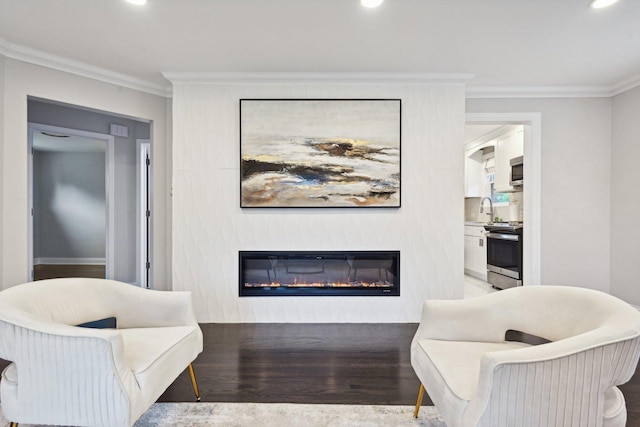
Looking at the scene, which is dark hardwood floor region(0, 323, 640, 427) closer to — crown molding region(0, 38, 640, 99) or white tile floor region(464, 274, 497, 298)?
white tile floor region(464, 274, 497, 298)

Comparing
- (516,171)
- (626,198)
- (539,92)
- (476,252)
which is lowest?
(476,252)

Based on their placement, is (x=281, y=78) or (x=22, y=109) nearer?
(x=22, y=109)

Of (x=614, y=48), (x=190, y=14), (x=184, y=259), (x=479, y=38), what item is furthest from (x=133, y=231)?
(x=614, y=48)

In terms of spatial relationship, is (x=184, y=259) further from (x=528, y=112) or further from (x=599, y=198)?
(x=599, y=198)

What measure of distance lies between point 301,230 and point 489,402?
8.04 feet

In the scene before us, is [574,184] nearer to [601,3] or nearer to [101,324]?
[601,3]

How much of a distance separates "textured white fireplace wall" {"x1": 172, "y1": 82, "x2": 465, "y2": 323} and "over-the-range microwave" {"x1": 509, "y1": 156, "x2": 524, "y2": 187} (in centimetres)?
190

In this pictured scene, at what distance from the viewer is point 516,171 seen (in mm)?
4887

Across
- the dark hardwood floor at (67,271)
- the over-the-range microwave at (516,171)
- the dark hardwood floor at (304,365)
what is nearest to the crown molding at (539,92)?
the over-the-range microwave at (516,171)

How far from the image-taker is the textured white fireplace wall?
343 centimetres

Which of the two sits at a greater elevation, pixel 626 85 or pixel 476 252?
pixel 626 85

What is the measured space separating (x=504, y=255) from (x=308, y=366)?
338cm

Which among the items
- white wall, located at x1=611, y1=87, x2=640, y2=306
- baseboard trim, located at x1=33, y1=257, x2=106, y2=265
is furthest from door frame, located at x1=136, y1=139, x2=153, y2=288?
white wall, located at x1=611, y1=87, x2=640, y2=306

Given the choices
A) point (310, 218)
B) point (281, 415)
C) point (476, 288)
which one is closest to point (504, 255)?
point (476, 288)
